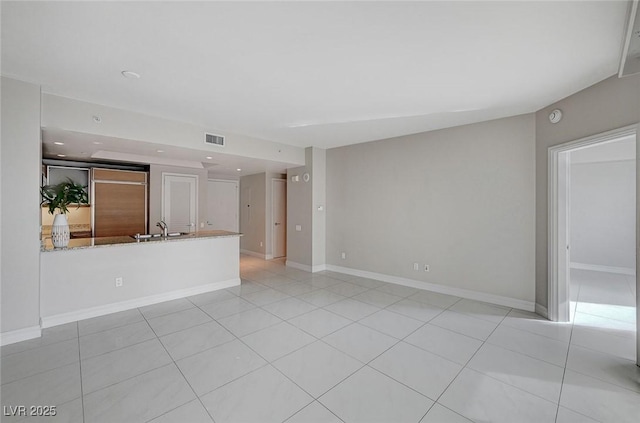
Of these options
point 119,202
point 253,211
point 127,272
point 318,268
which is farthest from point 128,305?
point 253,211

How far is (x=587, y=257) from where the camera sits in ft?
19.4

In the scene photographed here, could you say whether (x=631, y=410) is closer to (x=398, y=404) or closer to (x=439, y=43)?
(x=398, y=404)

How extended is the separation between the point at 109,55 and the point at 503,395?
13.6ft

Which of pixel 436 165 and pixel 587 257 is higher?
pixel 436 165

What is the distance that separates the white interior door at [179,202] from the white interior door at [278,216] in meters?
1.96

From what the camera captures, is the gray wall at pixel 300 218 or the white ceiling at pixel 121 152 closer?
the white ceiling at pixel 121 152

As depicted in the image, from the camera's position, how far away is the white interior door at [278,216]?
7.16 m

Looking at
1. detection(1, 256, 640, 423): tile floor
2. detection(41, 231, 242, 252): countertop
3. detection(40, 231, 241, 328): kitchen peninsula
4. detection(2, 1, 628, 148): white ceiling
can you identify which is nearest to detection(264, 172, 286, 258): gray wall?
detection(40, 231, 241, 328): kitchen peninsula

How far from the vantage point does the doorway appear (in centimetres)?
321

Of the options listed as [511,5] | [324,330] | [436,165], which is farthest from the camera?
[436,165]

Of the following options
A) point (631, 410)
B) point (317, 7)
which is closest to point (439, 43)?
point (317, 7)

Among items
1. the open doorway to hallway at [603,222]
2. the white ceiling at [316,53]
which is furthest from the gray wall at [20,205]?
the open doorway to hallway at [603,222]

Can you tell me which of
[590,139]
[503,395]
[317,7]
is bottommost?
[503,395]

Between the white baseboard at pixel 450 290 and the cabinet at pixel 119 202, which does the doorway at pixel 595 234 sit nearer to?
the white baseboard at pixel 450 290
